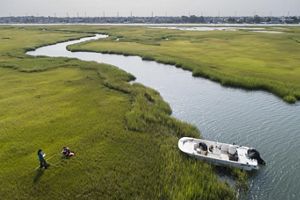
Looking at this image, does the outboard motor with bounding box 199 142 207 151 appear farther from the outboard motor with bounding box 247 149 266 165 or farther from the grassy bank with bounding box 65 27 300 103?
the grassy bank with bounding box 65 27 300 103

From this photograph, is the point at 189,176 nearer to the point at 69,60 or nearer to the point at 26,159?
the point at 26,159

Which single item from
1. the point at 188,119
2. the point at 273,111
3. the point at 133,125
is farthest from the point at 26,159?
the point at 273,111

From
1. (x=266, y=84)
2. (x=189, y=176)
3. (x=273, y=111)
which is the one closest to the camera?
(x=189, y=176)

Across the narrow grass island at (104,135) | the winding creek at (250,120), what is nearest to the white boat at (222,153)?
the narrow grass island at (104,135)

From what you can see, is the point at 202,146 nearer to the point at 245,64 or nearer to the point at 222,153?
the point at 222,153

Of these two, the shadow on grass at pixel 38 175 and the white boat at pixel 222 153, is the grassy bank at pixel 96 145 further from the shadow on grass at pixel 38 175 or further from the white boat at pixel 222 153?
the white boat at pixel 222 153

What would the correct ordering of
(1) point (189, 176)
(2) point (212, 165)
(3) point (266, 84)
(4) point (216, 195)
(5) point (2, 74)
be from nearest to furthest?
(4) point (216, 195) → (1) point (189, 176) → (2) point (212, 165) → (3) point (266, 84) → (5) point (2, 74)

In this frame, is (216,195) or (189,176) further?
(189,176)
